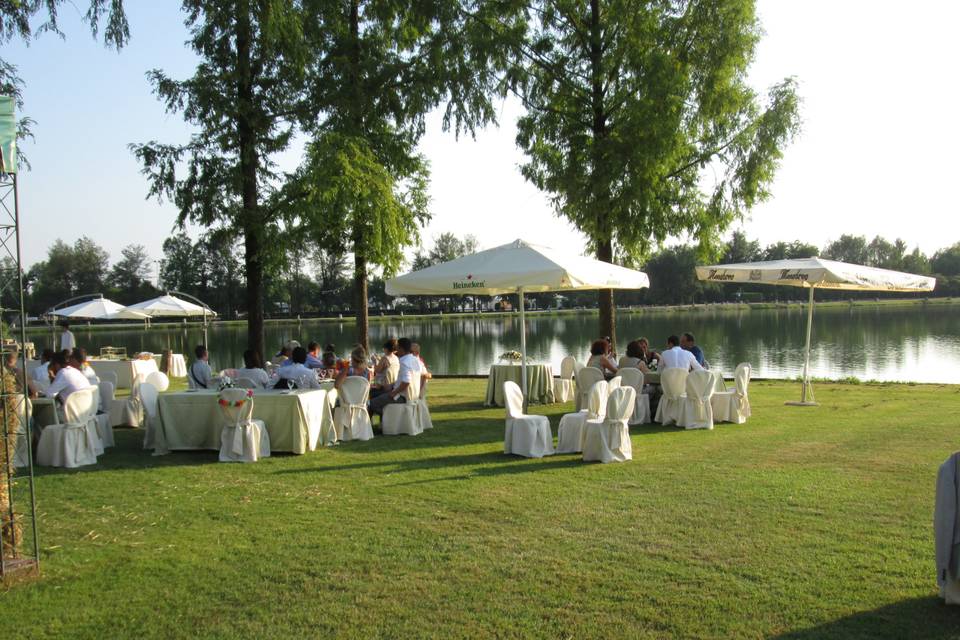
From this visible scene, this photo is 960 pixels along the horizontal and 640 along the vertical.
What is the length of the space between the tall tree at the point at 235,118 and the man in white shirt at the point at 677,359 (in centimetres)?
833

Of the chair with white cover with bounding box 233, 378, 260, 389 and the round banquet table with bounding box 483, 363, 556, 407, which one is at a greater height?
the chair with white cover with bounding box 233, 378, 260, 389

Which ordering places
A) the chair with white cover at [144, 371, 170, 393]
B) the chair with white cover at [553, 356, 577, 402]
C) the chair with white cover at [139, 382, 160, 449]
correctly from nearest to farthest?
the chair with white cover at [139, 382, 160, 449]
the chair with white cover at [553, 356, 577, 402]
the chair with white cover at [144, 371, 170, 393]

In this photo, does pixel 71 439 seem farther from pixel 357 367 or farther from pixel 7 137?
pixel 7 137

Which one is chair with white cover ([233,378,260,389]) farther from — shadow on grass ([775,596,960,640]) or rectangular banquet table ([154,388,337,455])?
shadow on grass ([775,596,960,640])

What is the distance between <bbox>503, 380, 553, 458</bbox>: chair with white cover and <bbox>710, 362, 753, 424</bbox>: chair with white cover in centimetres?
346

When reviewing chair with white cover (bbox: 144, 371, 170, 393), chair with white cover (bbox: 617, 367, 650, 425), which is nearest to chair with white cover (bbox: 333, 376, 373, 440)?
chair with white cover (bbox: 617, 367, 650, 425)

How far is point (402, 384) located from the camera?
10.7 metres

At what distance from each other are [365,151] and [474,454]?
7.82m

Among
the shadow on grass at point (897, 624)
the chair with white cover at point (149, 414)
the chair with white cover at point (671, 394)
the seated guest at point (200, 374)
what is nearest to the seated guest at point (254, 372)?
the seated guest at point (200, 374)

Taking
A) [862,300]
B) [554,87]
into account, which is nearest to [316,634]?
[554,87]

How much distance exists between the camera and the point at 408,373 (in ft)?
35.3

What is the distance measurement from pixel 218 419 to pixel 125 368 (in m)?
11.1

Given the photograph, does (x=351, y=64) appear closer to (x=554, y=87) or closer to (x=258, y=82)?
(x=258, y=82)

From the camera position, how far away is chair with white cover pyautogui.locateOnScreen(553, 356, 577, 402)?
13945mm
